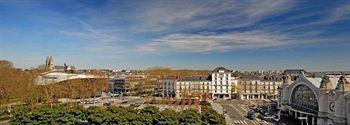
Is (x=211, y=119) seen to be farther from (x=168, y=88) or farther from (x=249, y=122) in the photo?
(x=168, y=88)

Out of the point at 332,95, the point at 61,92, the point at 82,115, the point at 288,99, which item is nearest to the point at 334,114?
the point at 332,95

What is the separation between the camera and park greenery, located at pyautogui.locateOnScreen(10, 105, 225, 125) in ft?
106

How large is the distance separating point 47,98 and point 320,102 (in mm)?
46115

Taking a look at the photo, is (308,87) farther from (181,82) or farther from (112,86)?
(112,86)

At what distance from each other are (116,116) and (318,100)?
22.4 meters

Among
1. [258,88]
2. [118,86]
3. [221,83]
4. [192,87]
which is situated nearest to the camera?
[221,83]

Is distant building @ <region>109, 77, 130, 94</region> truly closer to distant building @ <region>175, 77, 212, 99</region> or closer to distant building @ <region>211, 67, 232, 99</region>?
distant building @ <region>175, 77, 212, 99</region>

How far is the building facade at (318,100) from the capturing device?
121ft

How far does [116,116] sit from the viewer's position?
33.6 metres

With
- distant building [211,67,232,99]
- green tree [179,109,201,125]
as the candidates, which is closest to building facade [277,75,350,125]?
green tree [179,109,201,125]

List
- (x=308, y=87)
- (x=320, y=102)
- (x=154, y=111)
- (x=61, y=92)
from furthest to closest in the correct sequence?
(x=61, y=92) → (x=308, y=87) → (x=320, y=102) → (x=154, y=111)

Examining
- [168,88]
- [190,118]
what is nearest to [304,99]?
[190,118]

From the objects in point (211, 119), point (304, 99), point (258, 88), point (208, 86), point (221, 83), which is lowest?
point (211, 119)

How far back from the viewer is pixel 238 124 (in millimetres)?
45188
